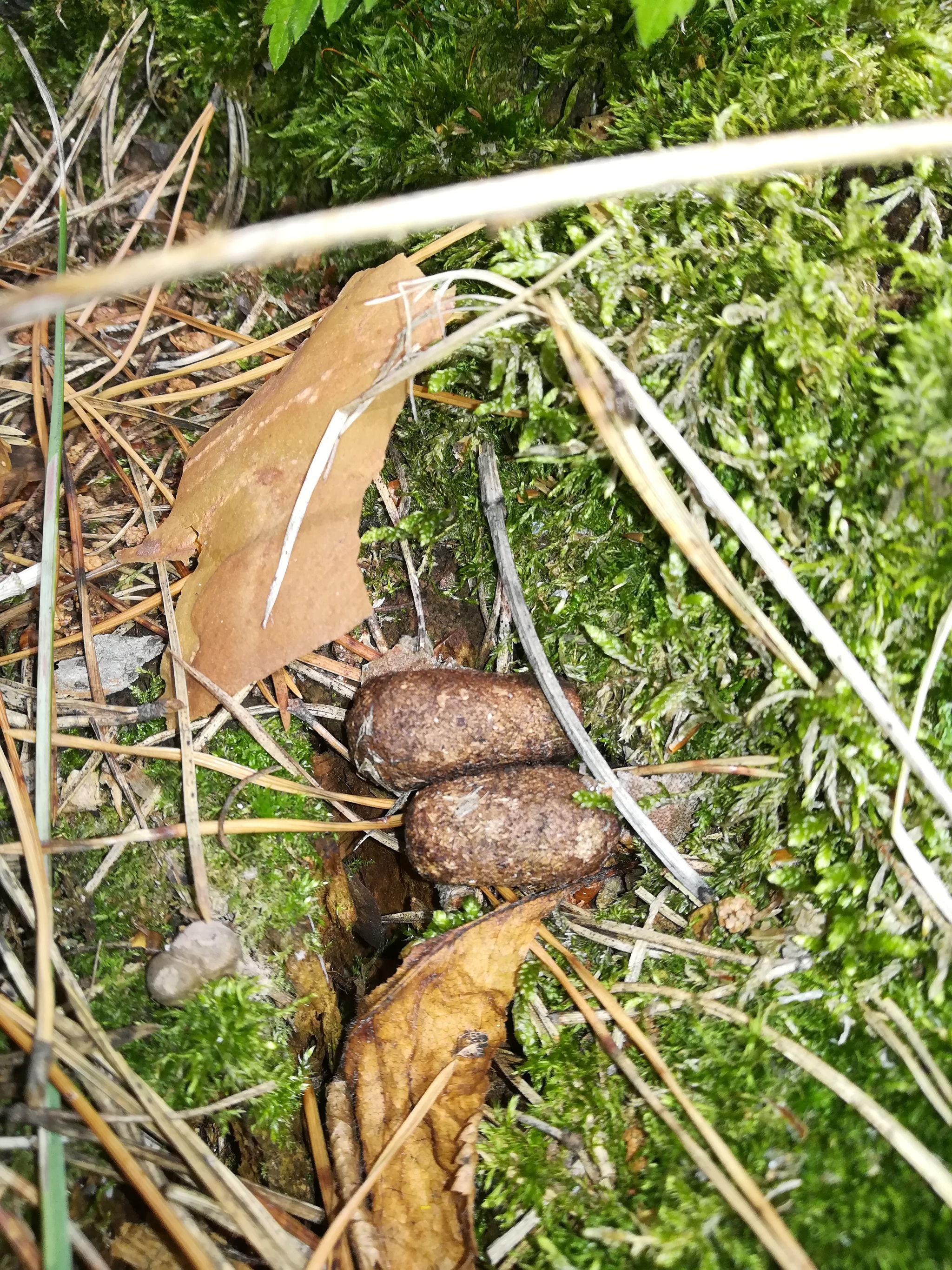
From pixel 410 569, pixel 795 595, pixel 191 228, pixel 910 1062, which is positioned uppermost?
pixel 191 228

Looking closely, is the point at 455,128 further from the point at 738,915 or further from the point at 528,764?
the point at 738,915

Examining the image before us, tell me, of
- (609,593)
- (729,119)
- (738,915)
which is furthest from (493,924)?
(729,119)

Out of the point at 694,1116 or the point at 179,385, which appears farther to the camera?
the point at 179,385

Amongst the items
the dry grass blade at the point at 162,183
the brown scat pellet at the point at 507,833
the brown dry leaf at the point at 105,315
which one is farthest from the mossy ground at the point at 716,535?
the brown dry leaf at the point at 105,315

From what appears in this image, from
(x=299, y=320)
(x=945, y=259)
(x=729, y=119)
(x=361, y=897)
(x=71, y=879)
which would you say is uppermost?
(x=729, y=119)

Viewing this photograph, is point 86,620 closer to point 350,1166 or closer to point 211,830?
point 211,830

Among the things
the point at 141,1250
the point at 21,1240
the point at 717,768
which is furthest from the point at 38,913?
the point at 717,768
